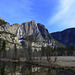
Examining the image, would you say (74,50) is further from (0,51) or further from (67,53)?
(0,51)

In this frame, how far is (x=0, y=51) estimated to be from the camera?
552 ft

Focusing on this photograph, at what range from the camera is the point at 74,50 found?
6727 inches

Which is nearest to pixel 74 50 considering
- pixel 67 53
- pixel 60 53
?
pixel 67 53

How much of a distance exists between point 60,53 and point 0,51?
94.3 metres

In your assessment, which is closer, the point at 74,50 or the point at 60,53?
the point at 74,50

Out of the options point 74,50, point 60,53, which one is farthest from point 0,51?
point 74,50

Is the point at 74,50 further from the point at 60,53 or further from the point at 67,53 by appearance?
the point at 60,53

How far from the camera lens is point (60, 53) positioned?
600 ft

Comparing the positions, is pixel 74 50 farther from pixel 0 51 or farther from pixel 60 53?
pixel 0 51

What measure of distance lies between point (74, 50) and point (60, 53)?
23.2 m

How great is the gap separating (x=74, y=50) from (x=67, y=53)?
11.9m

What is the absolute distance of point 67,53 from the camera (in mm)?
176000

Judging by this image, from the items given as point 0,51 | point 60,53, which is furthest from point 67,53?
point 0,51

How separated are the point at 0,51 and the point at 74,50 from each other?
11196 cm
